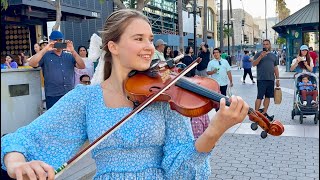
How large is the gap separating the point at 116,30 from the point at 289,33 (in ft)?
66.4

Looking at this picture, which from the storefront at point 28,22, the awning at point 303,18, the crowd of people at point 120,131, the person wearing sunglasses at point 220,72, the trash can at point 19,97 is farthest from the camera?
the awning at point 303,18

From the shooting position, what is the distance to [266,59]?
7660 mm

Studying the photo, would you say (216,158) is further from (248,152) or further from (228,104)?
(228,104)

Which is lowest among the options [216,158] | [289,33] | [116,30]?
[216,158]

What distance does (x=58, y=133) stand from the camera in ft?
5.30

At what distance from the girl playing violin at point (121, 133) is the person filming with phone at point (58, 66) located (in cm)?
358

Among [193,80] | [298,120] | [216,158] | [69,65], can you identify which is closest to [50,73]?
[69,65]

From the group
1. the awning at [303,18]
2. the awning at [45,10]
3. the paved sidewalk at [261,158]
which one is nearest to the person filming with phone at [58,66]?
the paved sidewalk at [261,158]

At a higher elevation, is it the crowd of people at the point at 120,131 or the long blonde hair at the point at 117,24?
the long blonde hair at the point at 117,24

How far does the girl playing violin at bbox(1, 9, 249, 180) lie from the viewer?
153cm

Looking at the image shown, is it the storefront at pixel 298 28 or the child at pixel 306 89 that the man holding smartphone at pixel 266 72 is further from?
the storefront at pixel 298 28

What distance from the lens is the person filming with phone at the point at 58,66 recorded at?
513cm

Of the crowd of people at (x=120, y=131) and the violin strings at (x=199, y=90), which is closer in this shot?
the crowd of people at (x=120, y=131)

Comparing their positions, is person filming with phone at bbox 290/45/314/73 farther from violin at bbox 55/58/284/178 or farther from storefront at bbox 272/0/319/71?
storefront at bbox 272/0/319/71
